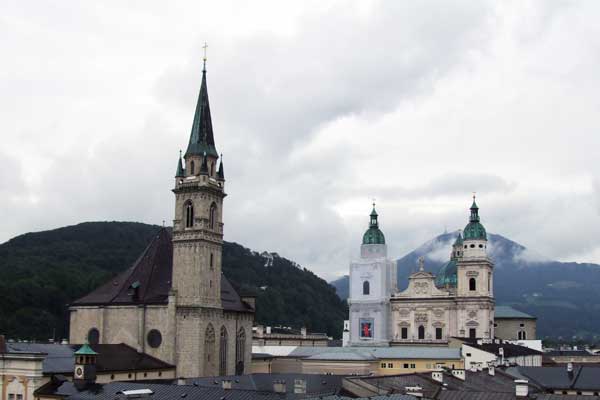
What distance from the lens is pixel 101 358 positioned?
78.2 meters

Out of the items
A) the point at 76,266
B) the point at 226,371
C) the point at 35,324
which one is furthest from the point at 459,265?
the point at 76,266

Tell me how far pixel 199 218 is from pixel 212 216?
245 centimetres

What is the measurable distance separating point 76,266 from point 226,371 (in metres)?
96.5

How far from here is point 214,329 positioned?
9019cm

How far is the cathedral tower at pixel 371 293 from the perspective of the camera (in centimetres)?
13875

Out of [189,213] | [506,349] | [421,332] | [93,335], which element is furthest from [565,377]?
[421,332]

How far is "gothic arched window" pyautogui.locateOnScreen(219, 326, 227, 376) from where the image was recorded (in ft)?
301

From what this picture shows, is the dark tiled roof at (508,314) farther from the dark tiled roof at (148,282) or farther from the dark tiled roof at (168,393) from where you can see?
the dark tiled roof at (168,393)

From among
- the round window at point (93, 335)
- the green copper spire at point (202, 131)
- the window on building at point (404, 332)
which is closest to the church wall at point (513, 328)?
the window on building at point (404, 332)

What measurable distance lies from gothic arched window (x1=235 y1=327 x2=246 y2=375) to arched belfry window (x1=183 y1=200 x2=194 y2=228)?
1428 cm

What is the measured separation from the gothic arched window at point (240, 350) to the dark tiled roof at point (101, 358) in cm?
1147

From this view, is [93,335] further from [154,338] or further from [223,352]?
[223,352]

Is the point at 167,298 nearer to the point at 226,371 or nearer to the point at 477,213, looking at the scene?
the point at 226,371

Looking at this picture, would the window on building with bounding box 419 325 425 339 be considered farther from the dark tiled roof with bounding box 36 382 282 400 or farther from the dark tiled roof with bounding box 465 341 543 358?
the dark tiled roof with bounding box 36 382 282 400
